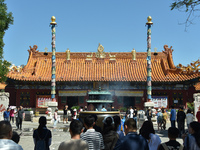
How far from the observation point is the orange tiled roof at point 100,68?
26.4 meters

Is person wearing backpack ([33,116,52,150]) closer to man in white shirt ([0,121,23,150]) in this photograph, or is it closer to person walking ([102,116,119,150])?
person walking ([102,116,119,150])

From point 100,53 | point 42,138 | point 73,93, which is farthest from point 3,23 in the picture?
point 100,53

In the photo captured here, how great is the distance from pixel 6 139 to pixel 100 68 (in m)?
25.0

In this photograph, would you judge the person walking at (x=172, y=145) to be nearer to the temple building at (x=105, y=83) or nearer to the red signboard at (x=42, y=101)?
the temple building at (x=105, y=83)

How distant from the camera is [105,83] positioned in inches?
1064

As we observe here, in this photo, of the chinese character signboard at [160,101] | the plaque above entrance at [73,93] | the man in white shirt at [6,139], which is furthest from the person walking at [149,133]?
the chinese character signboard at [160,101]

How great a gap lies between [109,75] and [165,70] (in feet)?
19.4

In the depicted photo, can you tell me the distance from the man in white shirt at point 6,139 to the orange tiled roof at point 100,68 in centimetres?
2268

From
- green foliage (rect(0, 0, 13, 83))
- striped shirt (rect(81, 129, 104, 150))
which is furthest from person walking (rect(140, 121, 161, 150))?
green foliage (rect(0, 0, 13, 83))

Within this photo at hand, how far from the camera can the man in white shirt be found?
3287mm

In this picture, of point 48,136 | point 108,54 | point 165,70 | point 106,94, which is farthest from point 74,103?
point 48,136

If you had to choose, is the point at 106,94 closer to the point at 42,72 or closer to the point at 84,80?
the point at 84,80

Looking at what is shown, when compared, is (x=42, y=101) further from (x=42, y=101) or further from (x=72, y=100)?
(x=72, y=100)

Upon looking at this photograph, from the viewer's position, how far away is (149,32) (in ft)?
78.0
